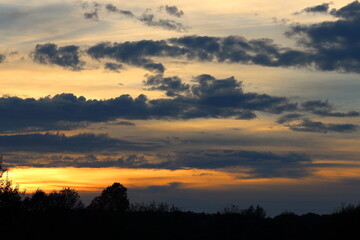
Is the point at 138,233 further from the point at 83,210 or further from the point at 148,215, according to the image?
the point at 148,215

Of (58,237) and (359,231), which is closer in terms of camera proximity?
(58,237)

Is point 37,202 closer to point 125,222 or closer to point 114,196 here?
point 125,222

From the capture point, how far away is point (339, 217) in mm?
85938

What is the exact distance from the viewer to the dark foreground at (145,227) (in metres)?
75.5

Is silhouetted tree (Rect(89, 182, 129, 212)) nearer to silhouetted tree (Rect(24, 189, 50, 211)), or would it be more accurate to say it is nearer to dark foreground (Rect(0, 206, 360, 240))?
dark foreground (Rect(0, 206, 360, 240))

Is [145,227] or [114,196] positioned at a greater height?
[114,196]

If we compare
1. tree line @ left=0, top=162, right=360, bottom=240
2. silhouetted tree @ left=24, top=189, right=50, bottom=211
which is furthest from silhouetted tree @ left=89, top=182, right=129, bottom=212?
silhouetted tree @ left=24, top=189, right=50, bottom=211

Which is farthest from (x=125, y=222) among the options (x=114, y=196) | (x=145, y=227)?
(x=114, y=196)

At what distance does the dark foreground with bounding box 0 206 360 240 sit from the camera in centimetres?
7550

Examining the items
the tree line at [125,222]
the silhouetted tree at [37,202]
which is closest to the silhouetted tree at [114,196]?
the tree line at [125,222]

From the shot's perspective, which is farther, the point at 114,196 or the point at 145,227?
the point at 114,196

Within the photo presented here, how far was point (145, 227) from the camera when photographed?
87.1 metres

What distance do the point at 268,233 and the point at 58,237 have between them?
52.8m

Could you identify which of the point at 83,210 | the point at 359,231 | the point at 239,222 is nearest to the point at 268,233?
the point at 239,222
